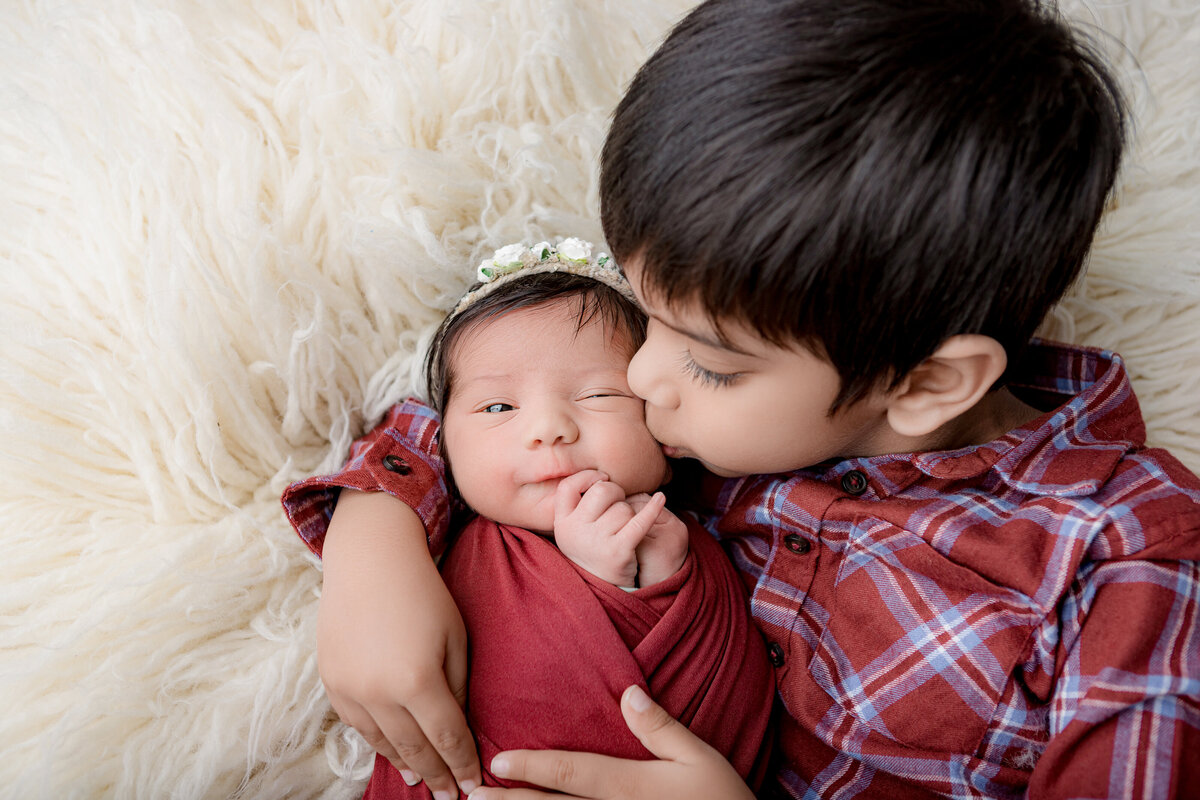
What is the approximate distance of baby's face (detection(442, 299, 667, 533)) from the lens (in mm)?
914

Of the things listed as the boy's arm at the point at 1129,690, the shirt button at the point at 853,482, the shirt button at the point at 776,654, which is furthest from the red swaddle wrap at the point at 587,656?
the boy's arm at the point at 1129,690

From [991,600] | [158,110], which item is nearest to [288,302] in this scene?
[158,110]

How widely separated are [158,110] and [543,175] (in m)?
0.47

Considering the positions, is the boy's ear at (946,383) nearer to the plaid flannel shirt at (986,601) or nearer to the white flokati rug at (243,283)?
the plaid flannel shirt at (986,601)

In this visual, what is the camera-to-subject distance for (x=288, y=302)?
3.32 ft

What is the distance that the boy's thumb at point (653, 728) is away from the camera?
79 centimetres

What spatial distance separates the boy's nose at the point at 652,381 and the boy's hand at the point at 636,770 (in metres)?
0.29

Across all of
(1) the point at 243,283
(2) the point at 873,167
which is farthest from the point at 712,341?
(1) the point at 243,283

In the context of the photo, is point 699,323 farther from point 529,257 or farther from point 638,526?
point 529,257

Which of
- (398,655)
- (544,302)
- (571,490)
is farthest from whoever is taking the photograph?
(544,302)

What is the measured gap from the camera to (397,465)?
97 cm

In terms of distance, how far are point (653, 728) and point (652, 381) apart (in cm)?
34

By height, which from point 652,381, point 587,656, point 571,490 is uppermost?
point 652,381

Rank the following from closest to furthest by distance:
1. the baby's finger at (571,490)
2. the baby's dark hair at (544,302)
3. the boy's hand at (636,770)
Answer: the boy's hand at (636,770), the baby's finger at (571,490), the baby's dark hair at (544,302)
